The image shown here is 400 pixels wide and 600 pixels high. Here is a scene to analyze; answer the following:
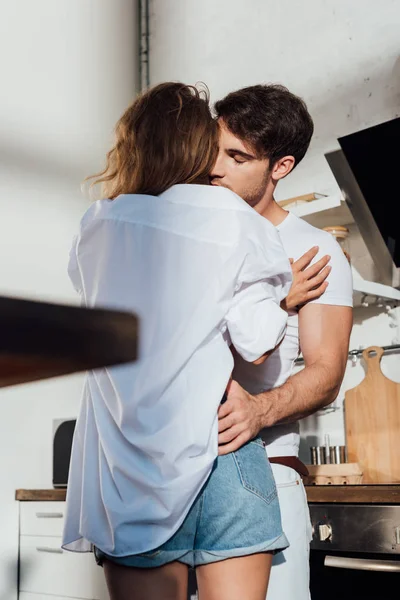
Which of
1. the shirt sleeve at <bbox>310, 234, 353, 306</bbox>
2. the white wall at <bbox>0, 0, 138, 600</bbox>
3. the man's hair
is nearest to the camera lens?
the shirt sleeve at <bbox>310, 234, 353, 306</bbox>

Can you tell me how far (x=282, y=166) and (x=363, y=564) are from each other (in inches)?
34.6

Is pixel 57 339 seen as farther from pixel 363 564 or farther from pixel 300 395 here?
pixel 363 564

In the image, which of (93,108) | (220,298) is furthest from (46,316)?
(93,108)

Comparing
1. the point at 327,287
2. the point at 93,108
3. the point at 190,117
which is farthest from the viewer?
the point at 93,108

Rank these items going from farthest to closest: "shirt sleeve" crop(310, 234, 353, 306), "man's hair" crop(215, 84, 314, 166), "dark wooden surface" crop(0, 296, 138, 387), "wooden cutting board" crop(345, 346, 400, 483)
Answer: "wooden cutting board" crop(345, 346, 400, 483), "man's hair" crop(215, 84, 314, 166), "shirt sleeve" crop(310, 234, 353, 306), "dark wooden surface" crop(0, 296, 138, 387)

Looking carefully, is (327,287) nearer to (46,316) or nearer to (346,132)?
(46,316)

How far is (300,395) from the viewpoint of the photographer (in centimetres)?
122

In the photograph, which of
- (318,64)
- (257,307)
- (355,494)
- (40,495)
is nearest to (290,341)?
(257,307)

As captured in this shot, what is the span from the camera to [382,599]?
5.45 ft

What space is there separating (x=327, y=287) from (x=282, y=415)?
0.28m

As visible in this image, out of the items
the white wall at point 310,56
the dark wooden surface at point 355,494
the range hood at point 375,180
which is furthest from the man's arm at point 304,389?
the white wall at point 310,56

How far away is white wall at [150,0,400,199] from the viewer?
8.22ft

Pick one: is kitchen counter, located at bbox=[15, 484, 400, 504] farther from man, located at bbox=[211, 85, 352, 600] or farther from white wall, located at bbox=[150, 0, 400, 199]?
white wall, located at bbox=[150, 0, 400, 199]

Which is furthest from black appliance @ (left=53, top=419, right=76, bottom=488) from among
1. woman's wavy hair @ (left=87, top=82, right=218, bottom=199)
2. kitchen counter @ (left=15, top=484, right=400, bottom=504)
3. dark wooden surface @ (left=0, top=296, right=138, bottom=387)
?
dark wooden surface @ (left=0, top=296, right=138, bottom=387)
